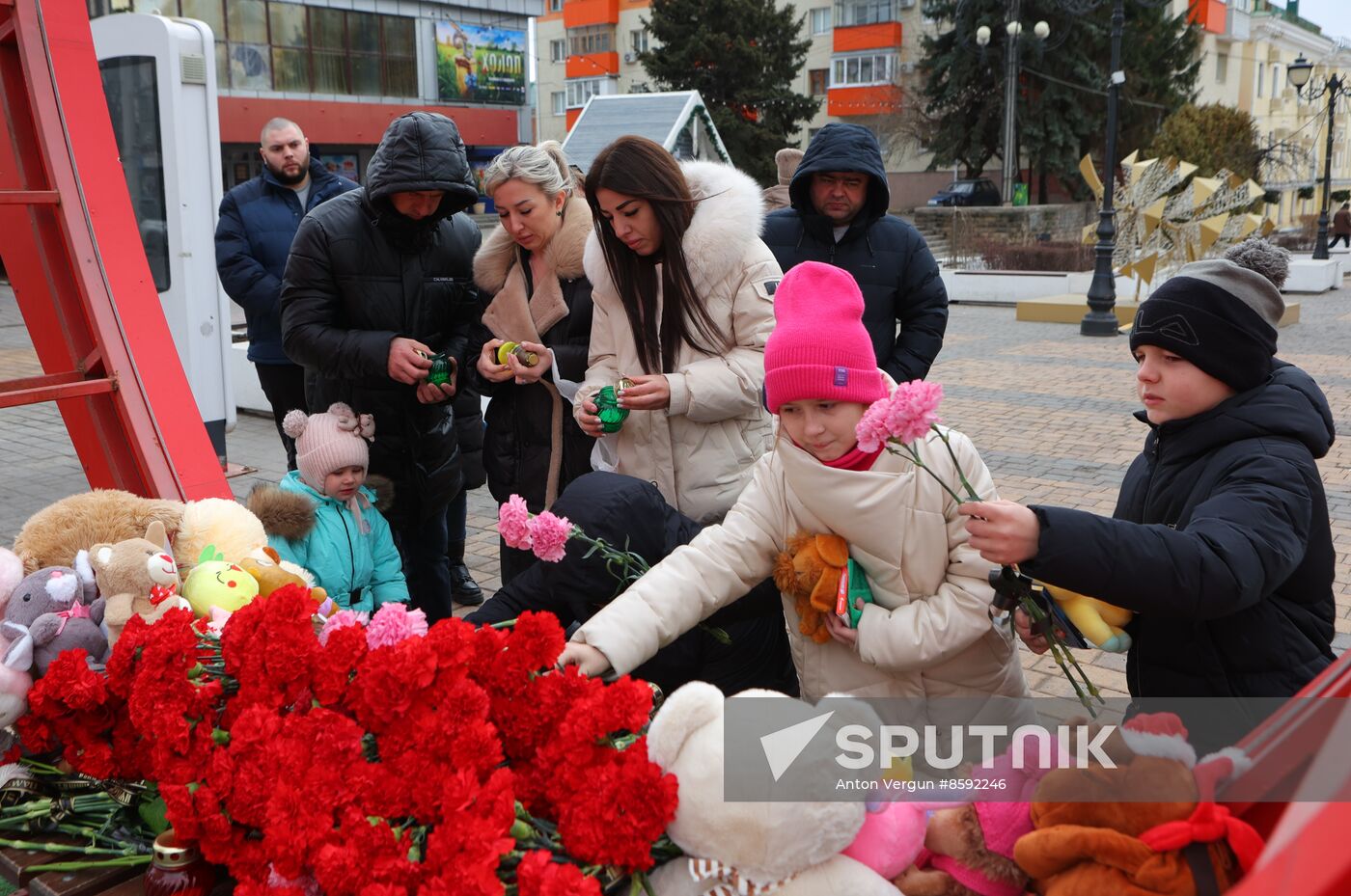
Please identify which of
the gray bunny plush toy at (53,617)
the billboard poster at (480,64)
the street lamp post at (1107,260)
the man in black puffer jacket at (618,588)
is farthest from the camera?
the billboard poster at (480,64)

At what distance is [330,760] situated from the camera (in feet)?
5.08

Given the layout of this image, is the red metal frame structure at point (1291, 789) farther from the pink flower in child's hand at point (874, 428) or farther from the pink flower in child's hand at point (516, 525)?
the pink flower in child's hand at point (516, 525)

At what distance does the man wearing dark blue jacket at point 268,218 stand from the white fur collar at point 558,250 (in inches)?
97.4

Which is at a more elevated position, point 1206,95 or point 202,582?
point 1206,95

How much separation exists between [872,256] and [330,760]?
126 inches

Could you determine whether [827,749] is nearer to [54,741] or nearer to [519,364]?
[54,741]

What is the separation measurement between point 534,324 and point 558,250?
0.82 feet

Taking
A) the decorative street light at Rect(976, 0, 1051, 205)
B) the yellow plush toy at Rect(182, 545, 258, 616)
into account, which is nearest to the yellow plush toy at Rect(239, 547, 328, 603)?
the yellow plush toy at Rect(182, 545, 258, 616)

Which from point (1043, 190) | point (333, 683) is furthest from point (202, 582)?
point (1043, 190)

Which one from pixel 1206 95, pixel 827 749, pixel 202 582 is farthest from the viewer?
pixel 1206 95

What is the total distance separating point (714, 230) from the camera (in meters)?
3.11

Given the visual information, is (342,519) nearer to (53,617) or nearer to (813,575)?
(53,617)

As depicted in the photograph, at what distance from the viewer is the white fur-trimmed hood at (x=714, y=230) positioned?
311 centimetres

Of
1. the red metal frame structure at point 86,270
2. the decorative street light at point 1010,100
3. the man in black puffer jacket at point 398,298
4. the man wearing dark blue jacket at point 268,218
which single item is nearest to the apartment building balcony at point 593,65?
the decorative street light at point 1010,100
